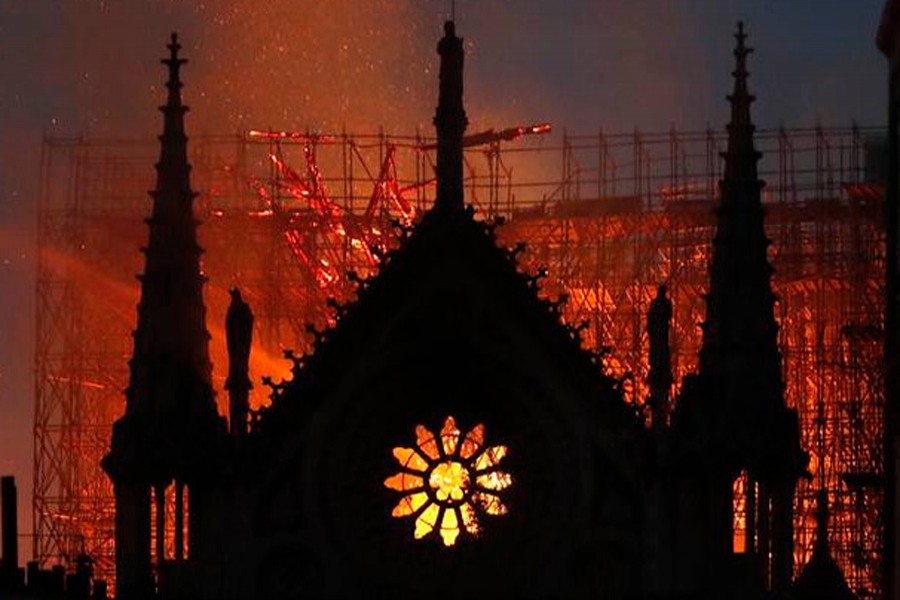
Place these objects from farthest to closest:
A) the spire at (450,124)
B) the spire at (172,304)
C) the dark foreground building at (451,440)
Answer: the spire at (450,124) → the spire at (172,304) → the dark foreground building at (451,440)

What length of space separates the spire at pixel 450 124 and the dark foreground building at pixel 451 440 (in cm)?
4

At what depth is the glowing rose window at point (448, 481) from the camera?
2301 inches

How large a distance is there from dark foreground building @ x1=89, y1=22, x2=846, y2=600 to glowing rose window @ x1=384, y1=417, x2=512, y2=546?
0.03 m

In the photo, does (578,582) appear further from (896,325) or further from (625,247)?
(625,247)

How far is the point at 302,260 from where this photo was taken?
310ft

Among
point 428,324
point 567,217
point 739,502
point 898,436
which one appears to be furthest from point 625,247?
point 428,324

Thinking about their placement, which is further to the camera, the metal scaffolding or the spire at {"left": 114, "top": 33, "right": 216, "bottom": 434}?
the metal scaffolding

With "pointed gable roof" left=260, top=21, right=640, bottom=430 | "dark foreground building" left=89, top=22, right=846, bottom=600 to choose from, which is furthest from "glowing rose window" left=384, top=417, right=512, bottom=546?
"pointed gable roof" left=260, top=21, right=640, bottom=430

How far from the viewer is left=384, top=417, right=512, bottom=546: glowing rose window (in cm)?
5844

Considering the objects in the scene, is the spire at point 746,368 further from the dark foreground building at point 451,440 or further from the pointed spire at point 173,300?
the pointed spire at point 173,300

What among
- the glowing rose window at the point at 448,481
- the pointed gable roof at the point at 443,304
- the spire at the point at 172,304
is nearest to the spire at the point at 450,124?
the pointed gable roof at the point at 443,304

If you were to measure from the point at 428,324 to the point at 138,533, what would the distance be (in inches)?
198

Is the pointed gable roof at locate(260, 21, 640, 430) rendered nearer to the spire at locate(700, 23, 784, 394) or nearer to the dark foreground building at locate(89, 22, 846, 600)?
the dark foreground building at locate(89, 22, 846, 600)

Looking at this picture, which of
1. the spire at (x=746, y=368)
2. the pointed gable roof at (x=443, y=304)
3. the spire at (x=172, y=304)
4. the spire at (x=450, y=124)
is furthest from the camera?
the spire at (x=450, y=124)
